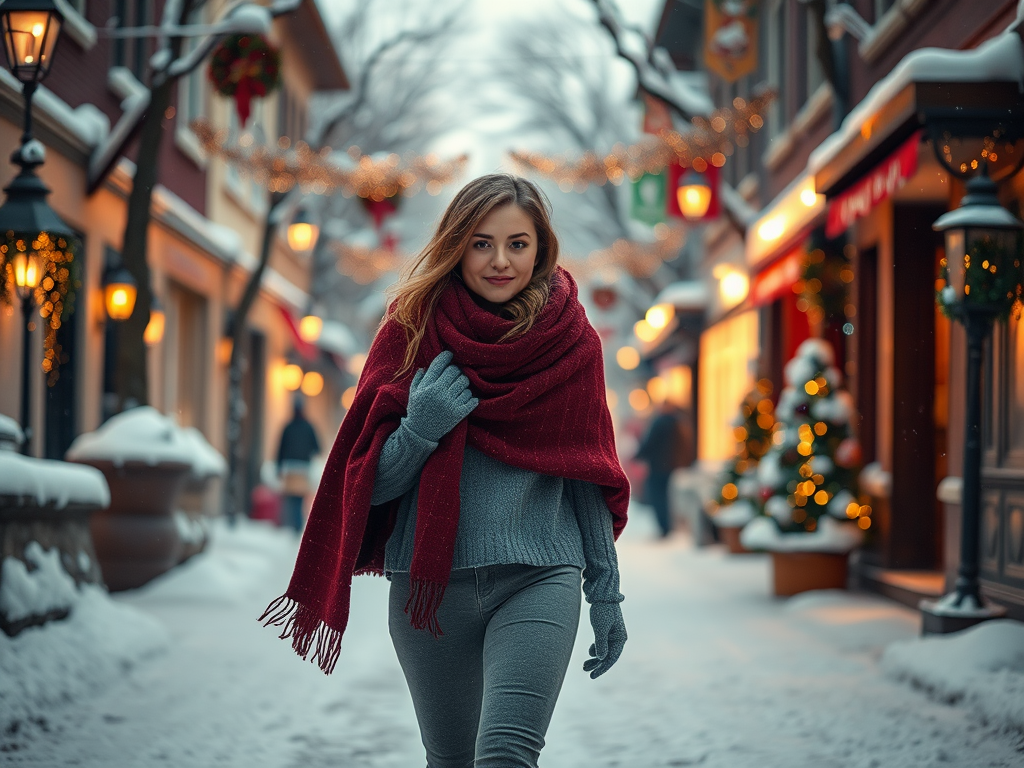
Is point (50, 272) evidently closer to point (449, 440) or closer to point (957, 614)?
point (449, 440)

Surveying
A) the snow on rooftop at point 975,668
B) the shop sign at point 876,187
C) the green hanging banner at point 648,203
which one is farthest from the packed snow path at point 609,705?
the green hanging banner at point 648,203

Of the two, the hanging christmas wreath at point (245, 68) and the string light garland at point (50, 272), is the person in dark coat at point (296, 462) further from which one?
the string light garland at point (50, 272)

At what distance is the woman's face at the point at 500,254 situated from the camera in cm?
318

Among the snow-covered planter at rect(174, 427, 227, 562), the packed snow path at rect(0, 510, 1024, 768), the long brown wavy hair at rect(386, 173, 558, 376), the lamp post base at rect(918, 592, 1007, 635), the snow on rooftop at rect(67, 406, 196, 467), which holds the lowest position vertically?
the packed snow path at rect(0, 510, 1024, 768)

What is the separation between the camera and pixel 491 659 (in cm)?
299

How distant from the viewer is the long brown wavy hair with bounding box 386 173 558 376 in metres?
3.17

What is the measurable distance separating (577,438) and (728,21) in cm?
1183

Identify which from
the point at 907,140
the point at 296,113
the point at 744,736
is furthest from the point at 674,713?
the point at 296,113

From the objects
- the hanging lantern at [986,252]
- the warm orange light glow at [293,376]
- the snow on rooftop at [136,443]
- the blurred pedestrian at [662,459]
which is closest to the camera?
the hanging lantern at [986,252]

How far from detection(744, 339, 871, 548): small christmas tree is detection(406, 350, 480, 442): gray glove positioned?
7.75 meters

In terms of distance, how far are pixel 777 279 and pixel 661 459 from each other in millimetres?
5162

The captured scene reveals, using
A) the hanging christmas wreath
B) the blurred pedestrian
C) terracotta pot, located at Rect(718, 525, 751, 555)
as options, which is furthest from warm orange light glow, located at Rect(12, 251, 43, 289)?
the blurred pedestrian

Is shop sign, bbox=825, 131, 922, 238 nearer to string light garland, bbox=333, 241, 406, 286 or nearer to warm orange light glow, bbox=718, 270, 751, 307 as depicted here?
warm orange light glow, bbox=718, 270, 751, 307

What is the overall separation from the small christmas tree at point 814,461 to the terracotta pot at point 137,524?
438cm
